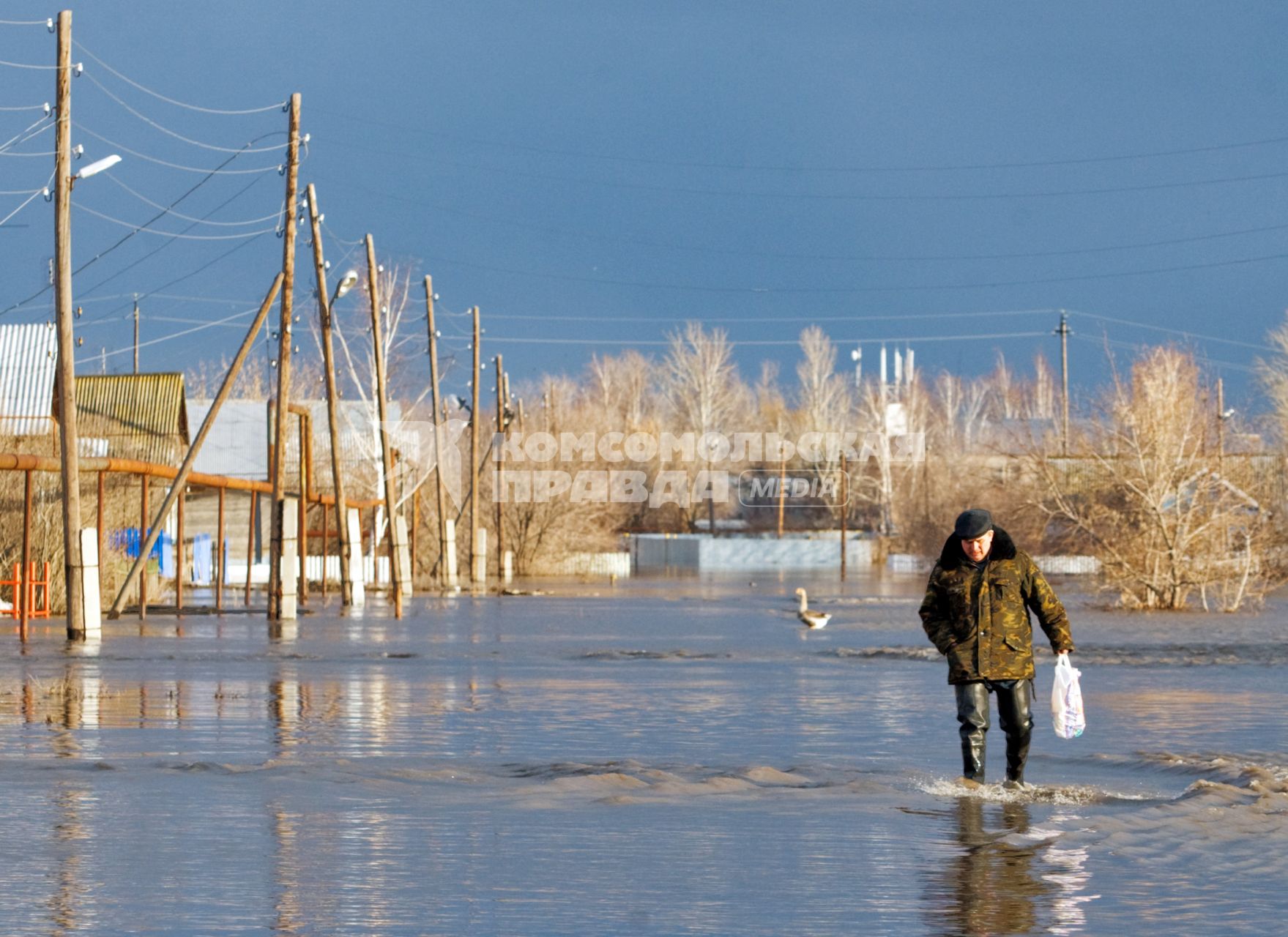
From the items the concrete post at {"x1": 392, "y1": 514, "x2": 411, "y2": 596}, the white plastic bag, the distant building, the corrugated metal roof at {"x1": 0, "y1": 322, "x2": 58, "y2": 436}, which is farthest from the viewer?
the distant building

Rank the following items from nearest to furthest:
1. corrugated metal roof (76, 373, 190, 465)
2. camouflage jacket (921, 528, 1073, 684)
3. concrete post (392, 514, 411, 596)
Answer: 1. camouflage jacket (921, 528, 1073, 684)
2. concrete post (392, 514, 411, 596)
3. corrugated metal roof (76, 373, 190, 465)

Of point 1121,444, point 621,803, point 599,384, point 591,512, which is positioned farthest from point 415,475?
point 599,384

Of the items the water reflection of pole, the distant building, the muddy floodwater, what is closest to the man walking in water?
the muddy floodwater

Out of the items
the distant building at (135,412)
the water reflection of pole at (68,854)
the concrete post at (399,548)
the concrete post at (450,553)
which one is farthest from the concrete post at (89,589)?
the concrete post at (450,553)

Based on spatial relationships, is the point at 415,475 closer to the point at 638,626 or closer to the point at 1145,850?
the point at 638,626

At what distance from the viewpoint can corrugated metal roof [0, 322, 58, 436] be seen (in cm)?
4612

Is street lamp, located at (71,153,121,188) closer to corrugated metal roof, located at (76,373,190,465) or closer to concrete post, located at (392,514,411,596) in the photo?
A: concrete post, located at (392,514,411,596)

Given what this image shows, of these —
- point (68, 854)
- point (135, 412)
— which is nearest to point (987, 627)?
point (68, 854)

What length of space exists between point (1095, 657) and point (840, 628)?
321 inches

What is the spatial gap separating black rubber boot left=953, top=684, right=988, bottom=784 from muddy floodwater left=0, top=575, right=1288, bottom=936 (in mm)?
142

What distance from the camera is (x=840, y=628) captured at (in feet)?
106

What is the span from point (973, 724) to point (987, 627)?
0.60 metres

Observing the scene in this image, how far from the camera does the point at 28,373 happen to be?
47875mm

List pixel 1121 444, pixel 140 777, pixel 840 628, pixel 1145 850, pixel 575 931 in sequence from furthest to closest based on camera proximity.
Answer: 1. pixel 1121 444
2. pixel 840 628
3. pixel 140 777
4. pixel 1145 850
5. pixel 575 931
